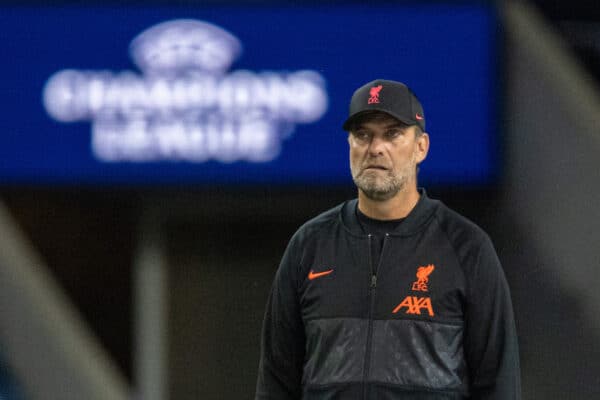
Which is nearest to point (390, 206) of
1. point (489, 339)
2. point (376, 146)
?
point (376, 146)

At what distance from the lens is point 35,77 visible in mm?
6488

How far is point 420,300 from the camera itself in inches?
124

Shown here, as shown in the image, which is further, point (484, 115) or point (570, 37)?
point (570, 37)

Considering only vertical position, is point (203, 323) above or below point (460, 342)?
below

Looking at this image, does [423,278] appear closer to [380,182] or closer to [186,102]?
[380,182]

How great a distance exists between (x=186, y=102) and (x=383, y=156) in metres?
3.41

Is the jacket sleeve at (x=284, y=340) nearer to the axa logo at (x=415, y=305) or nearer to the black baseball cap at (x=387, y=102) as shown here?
the axa logo at (x=415, y=305)

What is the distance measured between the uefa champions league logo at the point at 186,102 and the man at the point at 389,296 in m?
3.13

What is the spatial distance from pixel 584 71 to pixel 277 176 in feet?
7.70

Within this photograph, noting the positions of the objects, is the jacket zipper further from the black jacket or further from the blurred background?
the blurred background

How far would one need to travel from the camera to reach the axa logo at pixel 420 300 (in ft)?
10.3

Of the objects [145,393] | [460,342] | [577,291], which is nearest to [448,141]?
[577,291]

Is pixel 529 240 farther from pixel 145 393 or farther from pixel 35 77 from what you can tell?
pixel 35 77

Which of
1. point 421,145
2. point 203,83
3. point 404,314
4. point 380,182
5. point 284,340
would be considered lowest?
point 284,340
